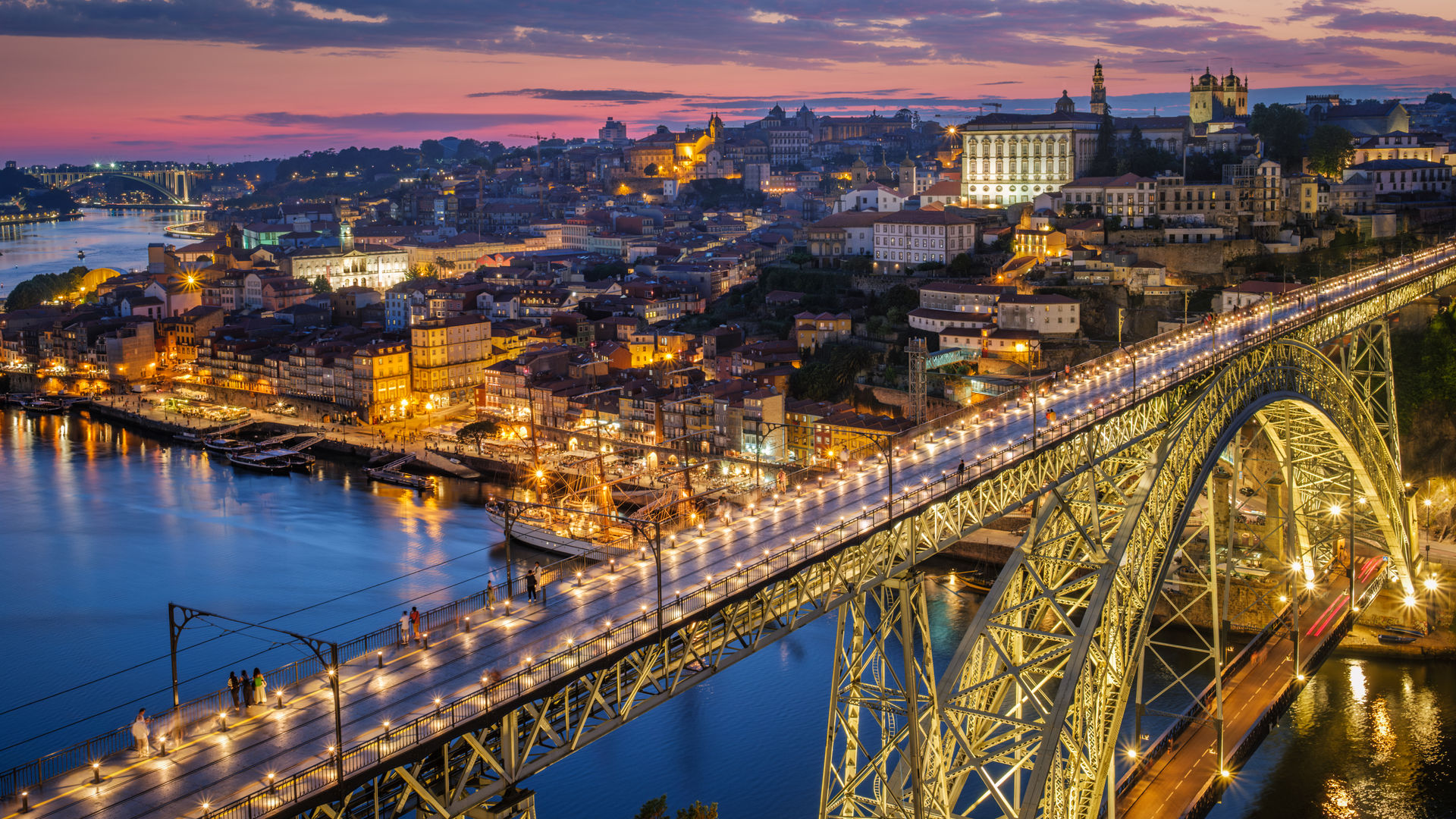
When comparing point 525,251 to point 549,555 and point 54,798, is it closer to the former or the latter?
point 549,555

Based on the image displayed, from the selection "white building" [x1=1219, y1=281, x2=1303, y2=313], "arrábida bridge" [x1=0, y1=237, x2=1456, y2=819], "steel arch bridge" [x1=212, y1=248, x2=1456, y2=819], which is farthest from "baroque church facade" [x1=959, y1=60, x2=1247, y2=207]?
"steel arch bridge" [x1=212, y1=248, x2=1456, y2=819]

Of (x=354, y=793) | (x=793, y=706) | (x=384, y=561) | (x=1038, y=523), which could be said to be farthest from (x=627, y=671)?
(x=384, y=561)

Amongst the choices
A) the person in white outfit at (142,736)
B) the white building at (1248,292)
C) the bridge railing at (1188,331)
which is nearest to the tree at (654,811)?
the bridge railing at (1188,331)

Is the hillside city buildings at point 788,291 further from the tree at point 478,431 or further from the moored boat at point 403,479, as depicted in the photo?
the moored boat at point 403,479

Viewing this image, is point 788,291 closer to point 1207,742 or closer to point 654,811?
point 1207,742

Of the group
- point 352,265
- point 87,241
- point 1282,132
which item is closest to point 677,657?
point 1282,132
